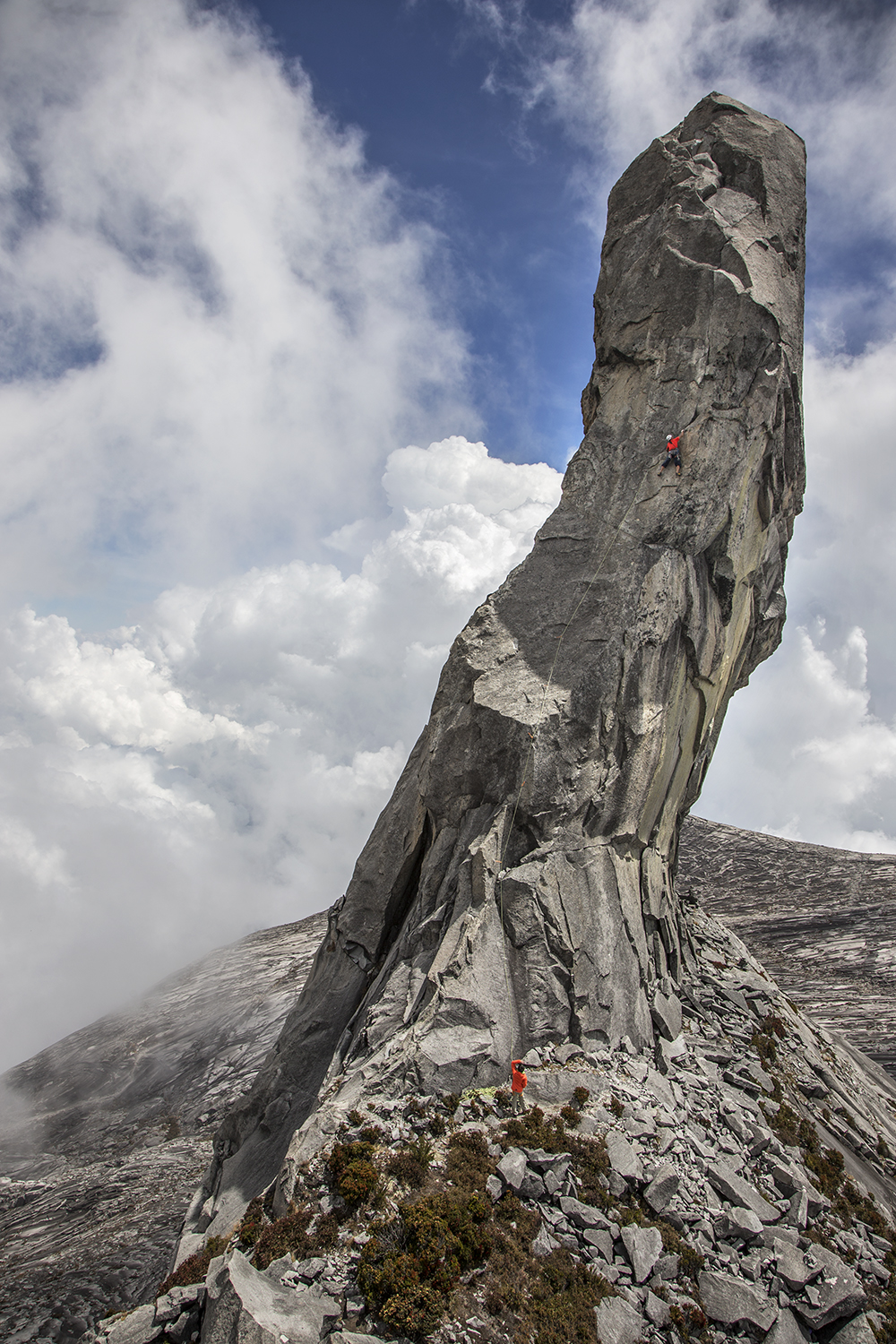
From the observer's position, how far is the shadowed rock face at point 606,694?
64.4 ft

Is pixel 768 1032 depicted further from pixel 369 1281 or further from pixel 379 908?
pixel 369 1281

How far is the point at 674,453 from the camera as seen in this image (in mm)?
25422

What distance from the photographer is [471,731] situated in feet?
76.2

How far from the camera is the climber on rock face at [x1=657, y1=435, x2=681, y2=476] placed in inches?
996

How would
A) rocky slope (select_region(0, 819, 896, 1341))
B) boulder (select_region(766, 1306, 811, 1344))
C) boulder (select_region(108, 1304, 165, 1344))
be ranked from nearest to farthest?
1. boulder (select_region(766, 1306, 811, 1344))
2. boulder (select_region(108, 1304, 165, 1344))
3. rocky slope (select_region(0, 819, 896, 1341))

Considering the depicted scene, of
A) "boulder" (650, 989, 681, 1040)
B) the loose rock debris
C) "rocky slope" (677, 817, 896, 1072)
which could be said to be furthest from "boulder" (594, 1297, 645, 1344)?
"rocky slope" (677, 817, 896, 1072)

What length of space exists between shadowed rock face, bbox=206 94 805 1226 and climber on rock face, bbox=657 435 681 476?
323mm

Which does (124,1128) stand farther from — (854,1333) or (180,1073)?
(854,1333)

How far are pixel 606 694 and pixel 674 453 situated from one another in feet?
33.3

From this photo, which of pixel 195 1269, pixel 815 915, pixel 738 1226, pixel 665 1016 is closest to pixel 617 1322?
pixel 738 1226

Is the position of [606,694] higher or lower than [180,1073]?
higher

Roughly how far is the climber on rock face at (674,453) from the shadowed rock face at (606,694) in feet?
1.06

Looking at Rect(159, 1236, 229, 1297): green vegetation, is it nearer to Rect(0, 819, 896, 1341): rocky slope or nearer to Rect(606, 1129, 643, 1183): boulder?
Rect(0, 819, 896, 1341): rocky slope

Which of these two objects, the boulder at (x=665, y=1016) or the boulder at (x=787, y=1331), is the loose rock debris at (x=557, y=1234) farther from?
the boulder at (x=665, y=1016)
